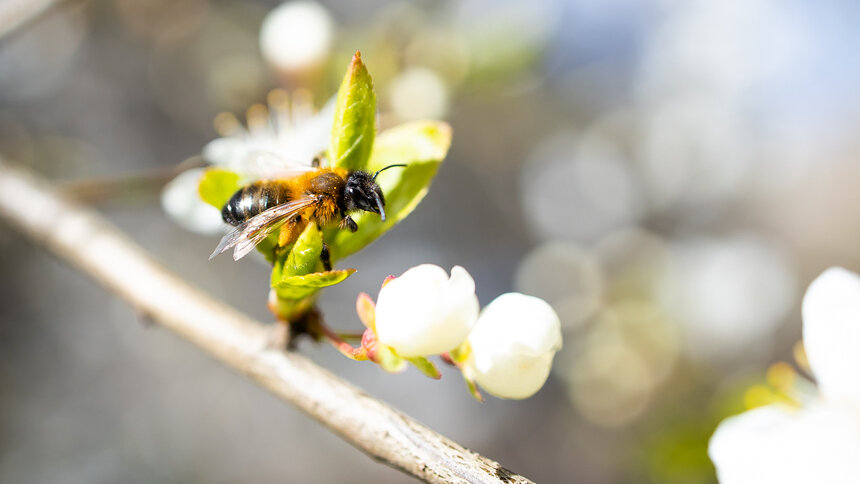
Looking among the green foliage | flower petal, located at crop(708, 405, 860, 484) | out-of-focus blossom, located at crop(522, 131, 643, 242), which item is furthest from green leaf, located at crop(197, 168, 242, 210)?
out-of-focus blossom, located at crop(522, 131, 643, 242)

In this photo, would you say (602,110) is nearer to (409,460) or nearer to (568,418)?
(568,418)

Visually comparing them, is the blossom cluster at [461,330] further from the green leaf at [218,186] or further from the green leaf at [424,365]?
the green leaf at [218,186]

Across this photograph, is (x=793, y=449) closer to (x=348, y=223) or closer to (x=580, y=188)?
(x=348, y=223)

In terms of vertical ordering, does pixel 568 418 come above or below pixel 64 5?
above

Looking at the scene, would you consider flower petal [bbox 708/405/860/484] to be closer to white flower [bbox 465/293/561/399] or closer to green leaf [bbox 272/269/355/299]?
white flower [bbox 465/293/561/399]

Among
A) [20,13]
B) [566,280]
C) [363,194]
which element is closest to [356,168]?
[363,194]

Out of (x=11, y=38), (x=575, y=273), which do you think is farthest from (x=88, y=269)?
(x=575, y=273)

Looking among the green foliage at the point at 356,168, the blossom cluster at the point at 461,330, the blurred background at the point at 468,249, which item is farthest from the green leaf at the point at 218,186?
the blurred background at the point at 468,249
